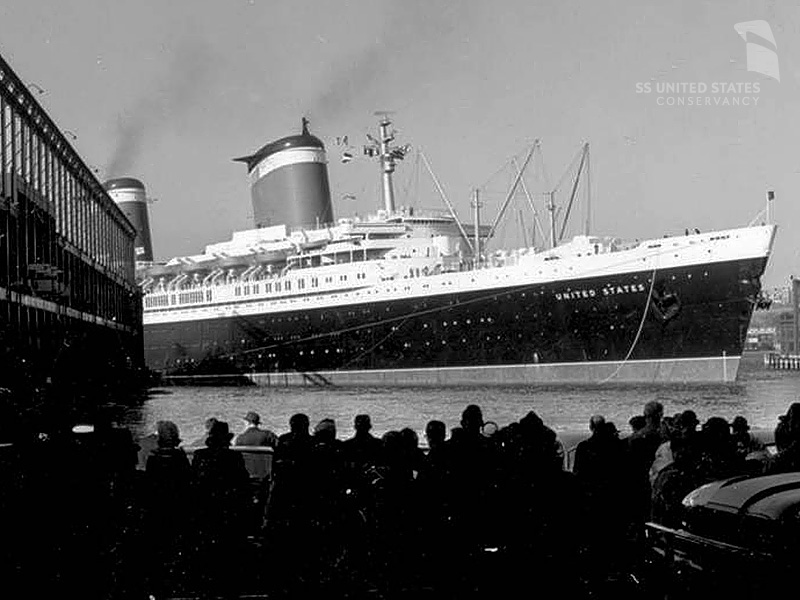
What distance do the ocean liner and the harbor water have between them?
190cm

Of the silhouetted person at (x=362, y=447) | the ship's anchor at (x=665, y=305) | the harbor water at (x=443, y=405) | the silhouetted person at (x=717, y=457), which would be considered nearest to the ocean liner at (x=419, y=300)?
the ship's anchor at (x=665, y=305)

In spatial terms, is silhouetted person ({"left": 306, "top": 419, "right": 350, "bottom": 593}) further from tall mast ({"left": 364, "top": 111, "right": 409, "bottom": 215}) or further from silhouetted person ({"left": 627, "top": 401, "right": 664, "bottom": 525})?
tall mast ({"left": 364, "top": 111, "right": 409, "bottom": 215})

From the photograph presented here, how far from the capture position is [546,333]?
45031 millimetres

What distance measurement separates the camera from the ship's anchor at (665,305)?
42281 mm

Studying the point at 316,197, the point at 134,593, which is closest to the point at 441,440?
the point at 134,593

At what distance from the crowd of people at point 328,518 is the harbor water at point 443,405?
18276mm

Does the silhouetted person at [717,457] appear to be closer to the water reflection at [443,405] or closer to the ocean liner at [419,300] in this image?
the water reflection at [443,405]

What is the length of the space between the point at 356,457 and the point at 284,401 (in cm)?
3405

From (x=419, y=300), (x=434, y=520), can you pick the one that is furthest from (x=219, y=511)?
(x=419, y=300)

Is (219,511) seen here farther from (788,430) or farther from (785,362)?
(785,362)

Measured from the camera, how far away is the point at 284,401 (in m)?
40.8

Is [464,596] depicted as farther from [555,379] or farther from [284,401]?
[555,379]

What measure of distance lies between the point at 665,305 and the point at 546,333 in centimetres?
487

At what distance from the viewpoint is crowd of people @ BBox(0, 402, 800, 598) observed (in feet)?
20.3
